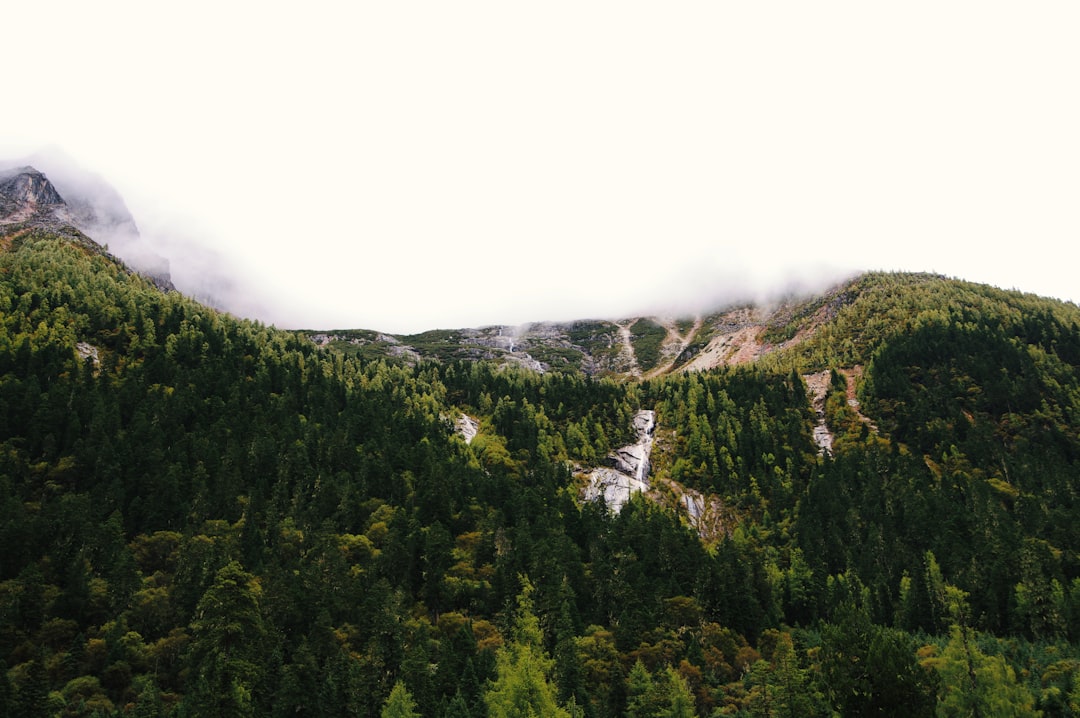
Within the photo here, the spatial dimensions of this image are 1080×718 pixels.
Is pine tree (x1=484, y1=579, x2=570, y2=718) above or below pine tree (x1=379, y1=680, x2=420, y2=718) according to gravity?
below

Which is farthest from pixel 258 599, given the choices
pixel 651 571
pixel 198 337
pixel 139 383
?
pixel 198 337

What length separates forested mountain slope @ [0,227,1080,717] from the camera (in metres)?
68.2

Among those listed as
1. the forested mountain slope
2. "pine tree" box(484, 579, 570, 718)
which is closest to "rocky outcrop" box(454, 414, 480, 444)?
the forested mountain slope

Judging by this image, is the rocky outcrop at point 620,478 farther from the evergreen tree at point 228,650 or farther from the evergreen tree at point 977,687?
the evergreen tree at point 228,650

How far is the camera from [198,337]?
166250 mm

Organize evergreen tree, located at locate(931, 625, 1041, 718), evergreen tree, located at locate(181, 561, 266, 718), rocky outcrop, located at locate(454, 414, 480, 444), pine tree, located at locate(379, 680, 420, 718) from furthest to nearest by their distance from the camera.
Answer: rocky outcrop, located at locate(454, 414, 480, 444) → evergreen tree, located at locate(931, 625, 1041, 718) → pine tree, located at locate(379, 680, 420, 718) → evergreen tree, located at locate(181, 561, 266, 718)

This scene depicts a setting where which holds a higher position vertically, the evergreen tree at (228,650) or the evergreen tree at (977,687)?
Answer: the evergreen tree at (228,650)

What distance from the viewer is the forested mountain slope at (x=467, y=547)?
6819 centimetres

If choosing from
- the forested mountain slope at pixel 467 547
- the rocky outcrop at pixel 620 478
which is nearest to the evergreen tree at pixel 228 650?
the forested mountain slope at pixel 467 547

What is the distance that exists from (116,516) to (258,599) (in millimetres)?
31279

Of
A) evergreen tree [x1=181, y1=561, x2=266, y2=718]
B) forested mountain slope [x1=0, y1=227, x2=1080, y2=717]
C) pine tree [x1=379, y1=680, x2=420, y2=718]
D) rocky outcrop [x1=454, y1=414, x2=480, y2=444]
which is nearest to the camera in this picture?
evergreen tree [x1=181, y1=561, x2=266, y2=718]

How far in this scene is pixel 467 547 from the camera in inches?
4542

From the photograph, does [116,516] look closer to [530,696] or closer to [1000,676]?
[530,696]

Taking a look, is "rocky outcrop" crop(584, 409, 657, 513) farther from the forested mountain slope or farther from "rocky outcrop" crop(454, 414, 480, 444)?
"rocky outcrop" crop(454, 414, 480, 444)
